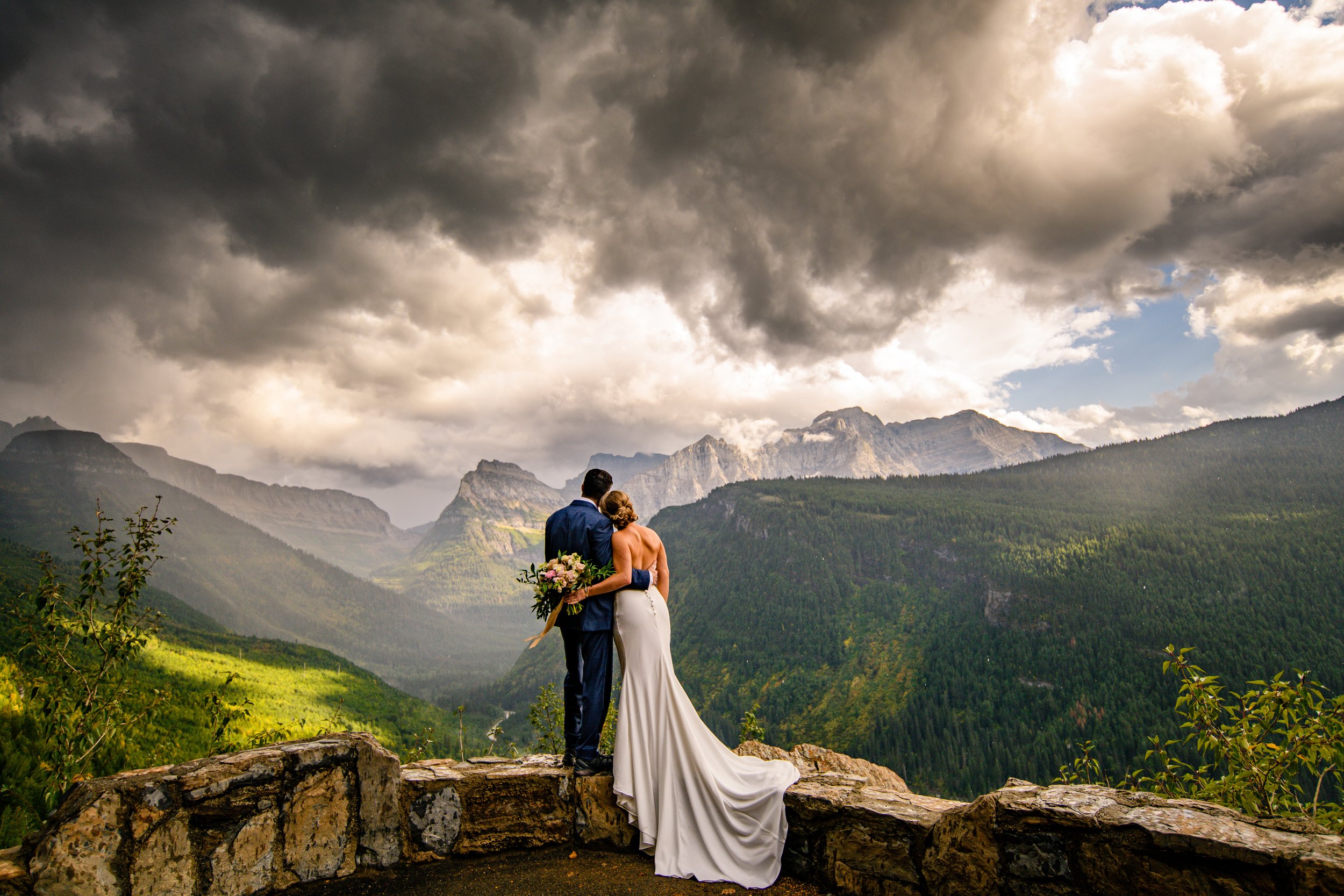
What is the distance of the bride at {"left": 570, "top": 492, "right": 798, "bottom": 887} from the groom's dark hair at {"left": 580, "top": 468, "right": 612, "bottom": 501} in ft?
1.19

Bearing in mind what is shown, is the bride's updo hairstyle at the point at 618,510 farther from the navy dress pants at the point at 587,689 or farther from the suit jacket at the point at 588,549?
the navy dress pants at the point at 587,689

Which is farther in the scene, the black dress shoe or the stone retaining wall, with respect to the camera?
the black dress shoe

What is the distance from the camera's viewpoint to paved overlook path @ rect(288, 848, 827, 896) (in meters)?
5.44

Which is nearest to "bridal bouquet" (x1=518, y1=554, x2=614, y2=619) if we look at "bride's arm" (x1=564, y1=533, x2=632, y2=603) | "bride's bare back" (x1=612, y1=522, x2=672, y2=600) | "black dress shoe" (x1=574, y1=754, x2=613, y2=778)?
"bride's arm" (x1=564, y1=533, x2=632, y2=603)

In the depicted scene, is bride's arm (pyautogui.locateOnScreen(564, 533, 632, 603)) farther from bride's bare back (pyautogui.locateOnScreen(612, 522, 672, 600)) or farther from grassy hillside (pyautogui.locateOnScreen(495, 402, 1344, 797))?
grassy hillside (pyautogui.locateOnScreen(495, 402, 1344, 797))

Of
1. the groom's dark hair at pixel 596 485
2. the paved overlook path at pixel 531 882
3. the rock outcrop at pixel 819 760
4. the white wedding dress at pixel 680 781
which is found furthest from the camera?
the rock outcrop at pixel 819 760

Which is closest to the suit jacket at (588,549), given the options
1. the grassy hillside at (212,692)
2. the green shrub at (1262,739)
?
the green shrub at (1262,739)

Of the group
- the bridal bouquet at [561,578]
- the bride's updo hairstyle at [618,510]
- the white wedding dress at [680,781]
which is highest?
the bride's updo hairstyle at [618,510]

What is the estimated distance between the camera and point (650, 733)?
22.1ft

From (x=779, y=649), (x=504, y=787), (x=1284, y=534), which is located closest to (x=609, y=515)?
(x=504, y=787)

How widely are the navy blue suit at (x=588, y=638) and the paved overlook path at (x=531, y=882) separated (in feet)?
3.93

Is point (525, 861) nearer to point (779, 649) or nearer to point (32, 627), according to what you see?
point (32, 627)

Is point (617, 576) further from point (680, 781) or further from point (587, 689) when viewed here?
point (680, 781)

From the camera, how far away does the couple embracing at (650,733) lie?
6020mm
